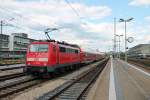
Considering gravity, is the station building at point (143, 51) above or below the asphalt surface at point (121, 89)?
above

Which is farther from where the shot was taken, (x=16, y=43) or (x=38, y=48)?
(x=16, y=43)

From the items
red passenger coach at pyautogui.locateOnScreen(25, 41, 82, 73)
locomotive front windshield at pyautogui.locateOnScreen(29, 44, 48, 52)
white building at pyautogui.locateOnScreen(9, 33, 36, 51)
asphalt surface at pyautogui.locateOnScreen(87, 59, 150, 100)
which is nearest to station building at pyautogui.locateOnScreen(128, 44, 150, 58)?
white building at pyautogui.locateOnScreen(9, 33, 36, 51)

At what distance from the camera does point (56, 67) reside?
23.2 m

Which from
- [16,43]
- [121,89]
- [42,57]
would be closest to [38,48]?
[42,57]

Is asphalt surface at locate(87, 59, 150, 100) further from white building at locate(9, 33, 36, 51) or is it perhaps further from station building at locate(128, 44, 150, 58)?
station building at locate(128, 44, 150, 58)

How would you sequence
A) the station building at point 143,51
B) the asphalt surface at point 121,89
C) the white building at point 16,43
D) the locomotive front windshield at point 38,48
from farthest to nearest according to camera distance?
1. the station building at point 143,51
2. the white building at point 16,43
3. the locomotive front windshield at point 38,48
4. the asphalt surface at point 121,89

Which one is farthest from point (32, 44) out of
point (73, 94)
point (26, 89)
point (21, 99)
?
point (21, 99)

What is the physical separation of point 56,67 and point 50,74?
78cm

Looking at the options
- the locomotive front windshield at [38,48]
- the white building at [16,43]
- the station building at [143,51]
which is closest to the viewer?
the locomotive front windshield at [38,48]

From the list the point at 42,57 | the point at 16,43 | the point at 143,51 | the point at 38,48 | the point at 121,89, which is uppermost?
A: the point at 16,43

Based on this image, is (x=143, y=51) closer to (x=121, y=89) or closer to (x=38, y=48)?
(x=38, y=48)

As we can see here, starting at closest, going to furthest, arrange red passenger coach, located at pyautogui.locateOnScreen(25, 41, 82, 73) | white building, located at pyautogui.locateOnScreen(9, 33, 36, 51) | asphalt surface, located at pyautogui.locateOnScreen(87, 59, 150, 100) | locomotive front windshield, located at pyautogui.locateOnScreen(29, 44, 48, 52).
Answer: asphalt surface, located at pyautogui.locateOnScreen(87, 59, 150, 100)
red passenger coach, located at pyautogui.locateOnScreen(25, 41, 82, 73)
locomotive front windshield, located at pyautogui.locateOnScreen(29, 44, 48, 52)
white building, located at pyautogui.locateOnScreen(9, 33, 36, 51)

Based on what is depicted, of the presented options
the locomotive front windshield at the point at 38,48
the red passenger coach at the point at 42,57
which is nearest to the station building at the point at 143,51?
the red passenger coach at the point at 42,57

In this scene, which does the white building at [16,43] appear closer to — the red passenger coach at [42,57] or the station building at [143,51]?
the station building at [143,51]
